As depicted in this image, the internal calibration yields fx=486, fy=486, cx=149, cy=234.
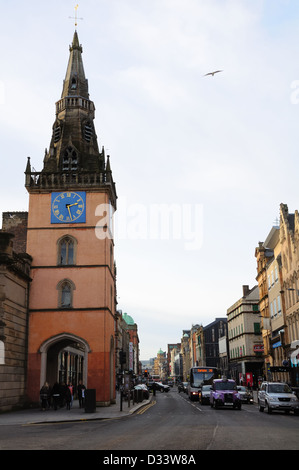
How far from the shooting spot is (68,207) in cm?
3772

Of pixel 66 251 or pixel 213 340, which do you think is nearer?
pixel 66 251

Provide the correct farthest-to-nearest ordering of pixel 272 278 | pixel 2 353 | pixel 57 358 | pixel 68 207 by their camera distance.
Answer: pixel 272 278 < pixel 57 358 < pixel 68 207 < pixel 2 353

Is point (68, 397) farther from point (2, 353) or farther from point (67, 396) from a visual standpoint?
point (2, 353)

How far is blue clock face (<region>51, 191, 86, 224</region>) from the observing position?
37.5 m

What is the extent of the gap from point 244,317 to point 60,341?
49.0 meters

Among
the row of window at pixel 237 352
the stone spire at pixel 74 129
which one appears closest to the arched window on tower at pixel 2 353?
the stone spire at pixel 74 129

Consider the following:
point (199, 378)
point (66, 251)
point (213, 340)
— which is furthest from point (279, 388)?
point (213, 340)

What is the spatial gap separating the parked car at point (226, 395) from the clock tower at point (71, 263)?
7.75m

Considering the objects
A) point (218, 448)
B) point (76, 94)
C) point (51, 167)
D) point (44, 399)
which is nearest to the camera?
point (218, 448)

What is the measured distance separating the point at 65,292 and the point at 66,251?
10.3 ft

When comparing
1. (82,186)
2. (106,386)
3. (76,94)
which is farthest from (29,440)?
(76,94)

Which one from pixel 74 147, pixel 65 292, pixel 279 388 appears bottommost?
pixel 279 388

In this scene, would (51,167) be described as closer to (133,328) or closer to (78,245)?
(78,245)

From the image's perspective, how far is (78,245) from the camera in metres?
36.9
